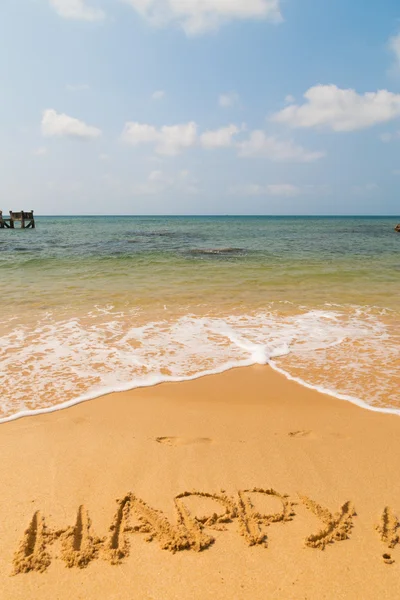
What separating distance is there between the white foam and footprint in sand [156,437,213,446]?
149 centimetres

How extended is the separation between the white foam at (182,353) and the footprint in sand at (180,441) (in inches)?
58.5

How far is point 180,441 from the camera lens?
4.02 metres

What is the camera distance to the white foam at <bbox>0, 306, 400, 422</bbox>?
5.28 m

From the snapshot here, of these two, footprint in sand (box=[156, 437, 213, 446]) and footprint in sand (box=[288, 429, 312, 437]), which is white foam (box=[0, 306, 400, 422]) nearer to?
footprint in sand (box=[288, 429, 312, 437])

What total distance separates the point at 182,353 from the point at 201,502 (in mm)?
3669

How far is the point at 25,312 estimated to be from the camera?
9.26 m

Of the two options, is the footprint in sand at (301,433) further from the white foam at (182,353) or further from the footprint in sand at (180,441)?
the white foam at (182,353)

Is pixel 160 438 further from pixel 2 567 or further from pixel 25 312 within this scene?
pixel 25 312

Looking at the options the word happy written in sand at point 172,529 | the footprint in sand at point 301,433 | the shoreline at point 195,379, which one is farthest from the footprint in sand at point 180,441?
the shoreline at point 195,379

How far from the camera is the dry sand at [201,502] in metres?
2.45

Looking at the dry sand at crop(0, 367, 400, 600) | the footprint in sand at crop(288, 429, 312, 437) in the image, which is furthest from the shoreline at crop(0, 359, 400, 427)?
the footprint in sand at crop(288, 429, 312, 437)

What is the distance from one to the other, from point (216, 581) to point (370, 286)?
1252cm

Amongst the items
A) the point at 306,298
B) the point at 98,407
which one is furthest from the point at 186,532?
the point at 306,298

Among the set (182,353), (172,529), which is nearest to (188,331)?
(182,353)
